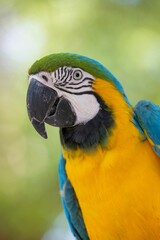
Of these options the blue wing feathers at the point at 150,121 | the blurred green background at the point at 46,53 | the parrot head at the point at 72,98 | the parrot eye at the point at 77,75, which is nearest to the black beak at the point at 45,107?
the parrot head at the point at 72,98

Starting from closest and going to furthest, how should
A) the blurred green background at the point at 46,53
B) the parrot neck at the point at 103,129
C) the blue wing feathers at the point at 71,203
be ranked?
the parrot neck at the point at 103,129 → the blue wing feathers at the point at 71,203 → the blurred green background at the point at 46,53

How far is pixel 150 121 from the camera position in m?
2.24

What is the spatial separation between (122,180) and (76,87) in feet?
1.53

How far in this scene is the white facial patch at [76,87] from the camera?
2.10 m

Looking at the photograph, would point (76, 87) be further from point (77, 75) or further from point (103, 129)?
point (103, 129)

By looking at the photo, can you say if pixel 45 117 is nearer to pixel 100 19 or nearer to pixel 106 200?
pixel 106 200

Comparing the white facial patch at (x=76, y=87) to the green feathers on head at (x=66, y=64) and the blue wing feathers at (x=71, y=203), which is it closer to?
the green feathers on head at (x=66, y=64)

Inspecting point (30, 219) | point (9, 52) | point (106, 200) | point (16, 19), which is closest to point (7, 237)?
point (30, 219)

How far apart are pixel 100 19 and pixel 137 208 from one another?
2658 mm

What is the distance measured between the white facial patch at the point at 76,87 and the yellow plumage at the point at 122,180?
5 centimetres

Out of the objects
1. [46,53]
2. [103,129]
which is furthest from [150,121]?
[46,53]

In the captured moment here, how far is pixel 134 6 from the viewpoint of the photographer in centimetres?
453

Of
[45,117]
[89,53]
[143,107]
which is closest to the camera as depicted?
[45,117]

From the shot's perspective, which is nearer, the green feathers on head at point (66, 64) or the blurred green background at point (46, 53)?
the green feathers on head at point (66, 64)
